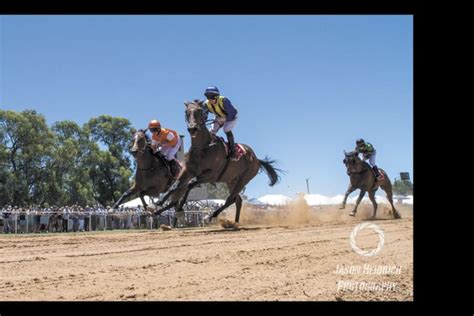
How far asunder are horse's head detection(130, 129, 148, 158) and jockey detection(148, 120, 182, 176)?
1.45 ft

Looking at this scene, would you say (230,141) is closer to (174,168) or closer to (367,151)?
(174,168)

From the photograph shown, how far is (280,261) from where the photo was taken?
8016 millimetres

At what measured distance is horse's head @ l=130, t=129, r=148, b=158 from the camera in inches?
581

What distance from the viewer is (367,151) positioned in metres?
23.3

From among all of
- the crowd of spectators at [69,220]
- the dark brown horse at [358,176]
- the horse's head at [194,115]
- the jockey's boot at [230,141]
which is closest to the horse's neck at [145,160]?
the jockey's boot at [230,141]

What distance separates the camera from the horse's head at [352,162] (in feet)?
73.9

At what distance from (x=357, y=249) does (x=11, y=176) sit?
2239cm

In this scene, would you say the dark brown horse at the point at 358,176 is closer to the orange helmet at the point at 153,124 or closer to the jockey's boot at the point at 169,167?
the jockey's boot at the point at 169,167

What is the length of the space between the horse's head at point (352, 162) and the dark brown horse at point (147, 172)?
29.9ft

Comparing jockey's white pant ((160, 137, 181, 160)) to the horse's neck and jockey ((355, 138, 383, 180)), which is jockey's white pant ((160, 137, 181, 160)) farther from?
jockey ((355, 138, 383, 180))

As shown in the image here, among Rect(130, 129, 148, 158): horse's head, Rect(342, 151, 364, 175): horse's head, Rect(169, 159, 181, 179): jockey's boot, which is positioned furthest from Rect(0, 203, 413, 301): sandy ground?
Rect(342, 151, 364, 175): horse's head

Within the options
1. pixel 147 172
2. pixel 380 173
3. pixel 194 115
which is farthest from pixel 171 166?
pixel 380 173

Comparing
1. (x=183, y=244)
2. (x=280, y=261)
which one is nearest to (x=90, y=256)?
(x=183, y=244)
